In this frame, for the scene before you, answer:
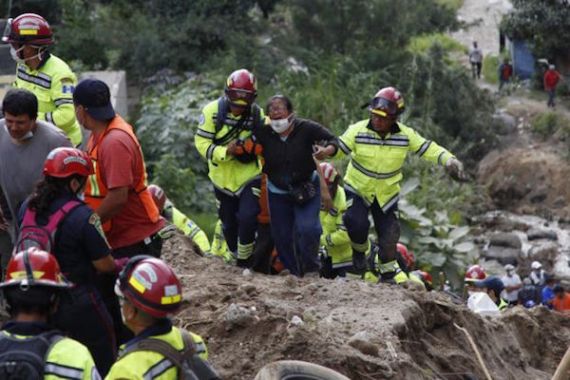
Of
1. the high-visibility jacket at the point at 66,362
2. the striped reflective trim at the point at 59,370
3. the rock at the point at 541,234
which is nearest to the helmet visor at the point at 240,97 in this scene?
the high-visibility jacket at the point at 66,362

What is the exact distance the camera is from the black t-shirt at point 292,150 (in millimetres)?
11016

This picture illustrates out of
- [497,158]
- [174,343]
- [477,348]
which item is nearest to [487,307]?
[477,348]

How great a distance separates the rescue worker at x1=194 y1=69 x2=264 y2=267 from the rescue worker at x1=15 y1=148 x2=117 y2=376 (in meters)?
3.84

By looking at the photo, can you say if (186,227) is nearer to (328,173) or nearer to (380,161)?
(328,173)

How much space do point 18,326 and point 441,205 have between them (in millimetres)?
18187

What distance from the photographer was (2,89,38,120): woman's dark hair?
820cm

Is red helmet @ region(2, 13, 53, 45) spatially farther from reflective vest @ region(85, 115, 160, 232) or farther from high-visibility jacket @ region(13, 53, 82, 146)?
reflective vest @ region(85, 115, 160, 232)

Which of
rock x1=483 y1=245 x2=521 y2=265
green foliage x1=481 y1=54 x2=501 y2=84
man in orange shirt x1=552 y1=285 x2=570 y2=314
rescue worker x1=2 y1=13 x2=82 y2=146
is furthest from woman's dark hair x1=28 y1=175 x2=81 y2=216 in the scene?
green foliage x1=481 y1=54 x2=501 y2=84

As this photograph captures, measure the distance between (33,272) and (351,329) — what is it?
3604 millimetres

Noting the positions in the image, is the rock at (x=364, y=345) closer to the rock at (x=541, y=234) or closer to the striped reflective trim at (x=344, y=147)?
the striped reflective trim at (x=344, y=147)

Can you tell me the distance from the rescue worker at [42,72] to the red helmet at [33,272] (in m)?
4.30

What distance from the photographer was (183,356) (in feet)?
20.1

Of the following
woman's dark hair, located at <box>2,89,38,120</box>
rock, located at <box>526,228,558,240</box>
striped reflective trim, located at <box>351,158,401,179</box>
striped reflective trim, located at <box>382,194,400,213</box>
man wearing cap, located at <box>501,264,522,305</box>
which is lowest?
rock, located at <box>526,228,558,240</box>

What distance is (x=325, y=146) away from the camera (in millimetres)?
10922
